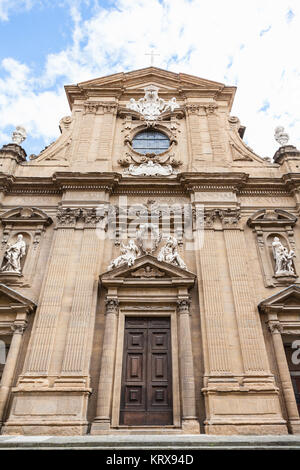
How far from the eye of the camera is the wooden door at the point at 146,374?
9.09 m

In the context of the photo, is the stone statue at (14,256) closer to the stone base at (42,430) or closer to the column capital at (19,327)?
the column capital at (19,327)

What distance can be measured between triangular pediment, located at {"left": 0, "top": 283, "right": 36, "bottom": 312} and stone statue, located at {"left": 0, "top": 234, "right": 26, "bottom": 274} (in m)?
0.85

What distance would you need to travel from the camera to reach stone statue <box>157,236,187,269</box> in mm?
11195

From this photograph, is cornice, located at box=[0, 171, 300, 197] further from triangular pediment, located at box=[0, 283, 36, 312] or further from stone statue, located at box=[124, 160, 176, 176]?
triangular pediment, located at box=[0, 283, 36, 312]

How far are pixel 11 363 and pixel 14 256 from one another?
3.48m

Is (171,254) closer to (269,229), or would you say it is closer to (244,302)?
(244,302)

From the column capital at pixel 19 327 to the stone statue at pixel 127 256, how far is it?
3.11 m

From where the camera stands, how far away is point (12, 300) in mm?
10242

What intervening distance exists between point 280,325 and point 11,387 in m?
7.97

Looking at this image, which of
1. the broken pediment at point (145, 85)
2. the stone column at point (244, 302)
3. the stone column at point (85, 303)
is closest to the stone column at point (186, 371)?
the stone column at point (244, 302)

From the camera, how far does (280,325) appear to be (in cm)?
1009

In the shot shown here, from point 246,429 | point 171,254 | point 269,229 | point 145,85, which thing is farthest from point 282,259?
point 145,85

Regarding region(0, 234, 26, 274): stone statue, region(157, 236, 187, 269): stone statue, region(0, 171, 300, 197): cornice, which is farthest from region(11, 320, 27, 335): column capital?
region(0, 171, 300, 197): cornice

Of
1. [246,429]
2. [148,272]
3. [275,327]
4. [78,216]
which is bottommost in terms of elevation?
[246,429]
